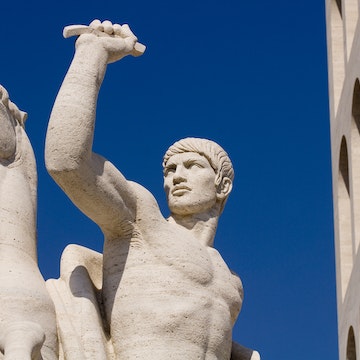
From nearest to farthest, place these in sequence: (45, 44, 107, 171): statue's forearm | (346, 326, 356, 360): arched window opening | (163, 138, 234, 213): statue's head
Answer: (45, 44, 107, 171): statue's forearm, (163, 138, 234, 213): statue's head, (346, 326, 356, 360): arched window opening

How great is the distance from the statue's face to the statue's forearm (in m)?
0.96

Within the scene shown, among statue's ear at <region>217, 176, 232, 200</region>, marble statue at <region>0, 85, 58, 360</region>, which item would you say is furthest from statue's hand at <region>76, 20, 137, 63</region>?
statue's ear at <region>217, 176, 232, 200</region>

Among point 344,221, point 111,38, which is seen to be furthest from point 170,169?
point 344,221

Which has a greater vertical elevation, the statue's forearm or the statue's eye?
the statue's forearm

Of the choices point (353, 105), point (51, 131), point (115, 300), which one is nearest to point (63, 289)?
point (115, 300)

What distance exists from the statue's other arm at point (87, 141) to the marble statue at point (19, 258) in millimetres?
394

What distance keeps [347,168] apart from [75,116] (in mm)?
31364

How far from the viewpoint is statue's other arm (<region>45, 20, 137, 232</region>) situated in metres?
10.0

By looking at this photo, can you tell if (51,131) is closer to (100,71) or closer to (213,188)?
(100,71)

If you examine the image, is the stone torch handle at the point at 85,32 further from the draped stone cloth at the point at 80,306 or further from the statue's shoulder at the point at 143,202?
the draped stone cloth at the point at 80,306

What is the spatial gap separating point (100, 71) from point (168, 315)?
1564 mm

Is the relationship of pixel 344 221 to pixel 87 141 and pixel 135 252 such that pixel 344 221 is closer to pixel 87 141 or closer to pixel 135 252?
pixel 135 252

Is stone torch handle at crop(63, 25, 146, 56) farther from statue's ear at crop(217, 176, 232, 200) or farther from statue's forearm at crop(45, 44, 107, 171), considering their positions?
statue's ear at crop(217, 176, 232, 200)

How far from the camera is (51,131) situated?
10.0m
